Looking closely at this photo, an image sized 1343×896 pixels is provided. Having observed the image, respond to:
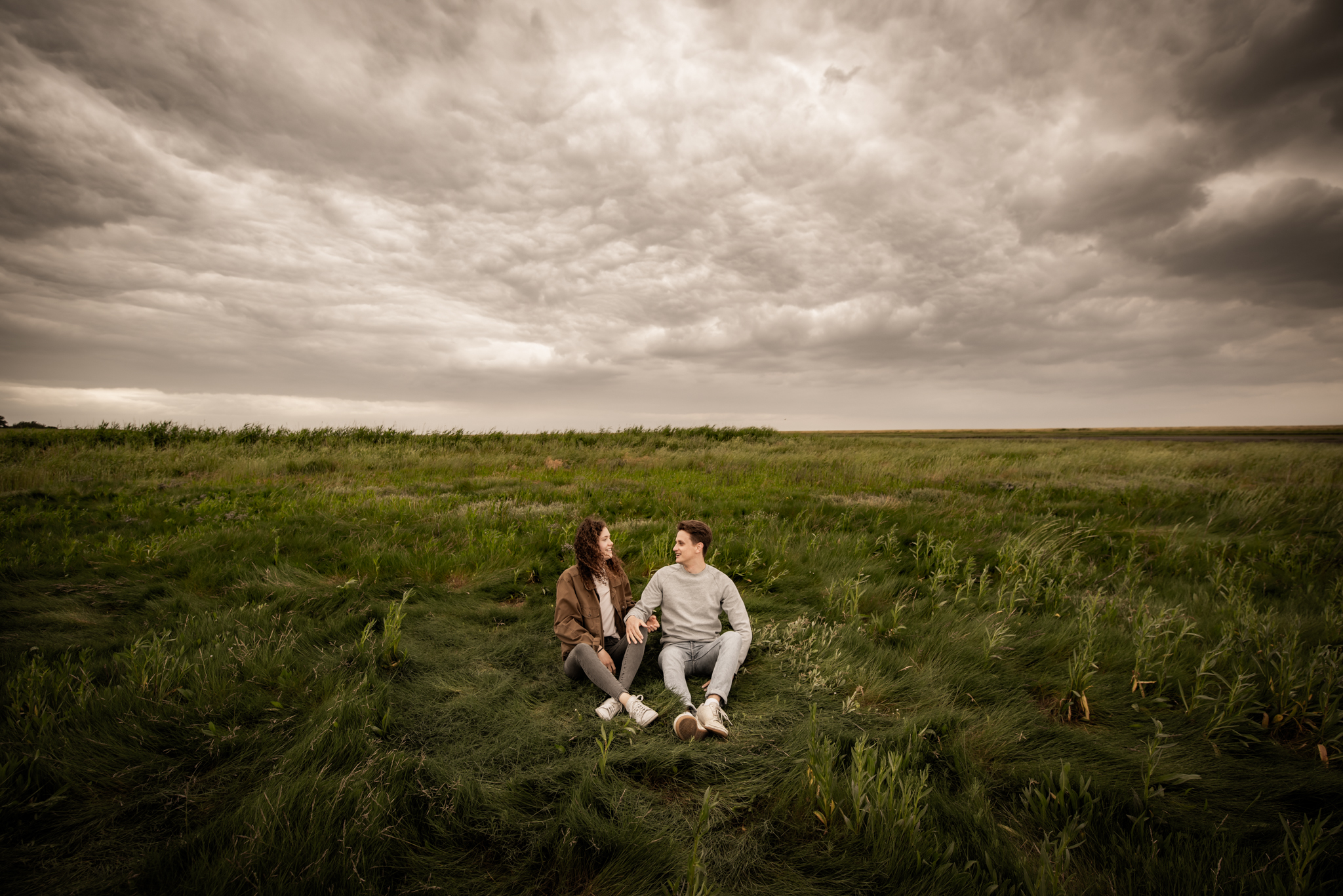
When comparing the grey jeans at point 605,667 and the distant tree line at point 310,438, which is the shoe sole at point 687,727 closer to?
the grey jeans at point 605,667

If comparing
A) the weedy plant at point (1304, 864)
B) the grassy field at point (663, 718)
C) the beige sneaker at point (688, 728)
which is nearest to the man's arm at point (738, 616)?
the grassy field at point (663, 718)

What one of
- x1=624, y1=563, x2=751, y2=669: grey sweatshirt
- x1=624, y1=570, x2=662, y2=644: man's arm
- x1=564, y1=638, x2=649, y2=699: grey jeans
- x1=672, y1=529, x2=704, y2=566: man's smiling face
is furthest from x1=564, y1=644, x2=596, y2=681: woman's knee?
x1=672, y1=529, x2=704, y2=566: man's smiling face

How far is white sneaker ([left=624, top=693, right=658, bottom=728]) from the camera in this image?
362 centimetres

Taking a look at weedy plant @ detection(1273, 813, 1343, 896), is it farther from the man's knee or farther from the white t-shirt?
the white t-shirt

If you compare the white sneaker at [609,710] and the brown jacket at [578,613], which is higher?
the brown jacket at [578,613]

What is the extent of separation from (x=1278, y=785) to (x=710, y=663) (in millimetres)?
3563

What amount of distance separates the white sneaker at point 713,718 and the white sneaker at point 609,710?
0.58 meters

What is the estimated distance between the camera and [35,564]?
6.14 meters

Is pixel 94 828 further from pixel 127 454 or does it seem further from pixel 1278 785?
pixel 127 454

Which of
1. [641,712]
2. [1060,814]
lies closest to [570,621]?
[641,712]

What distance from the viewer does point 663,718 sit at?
376cm

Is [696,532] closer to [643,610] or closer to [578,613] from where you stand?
[643,610]

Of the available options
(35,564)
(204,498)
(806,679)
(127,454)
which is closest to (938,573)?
(806,679)

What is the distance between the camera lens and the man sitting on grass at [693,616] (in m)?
4.23
